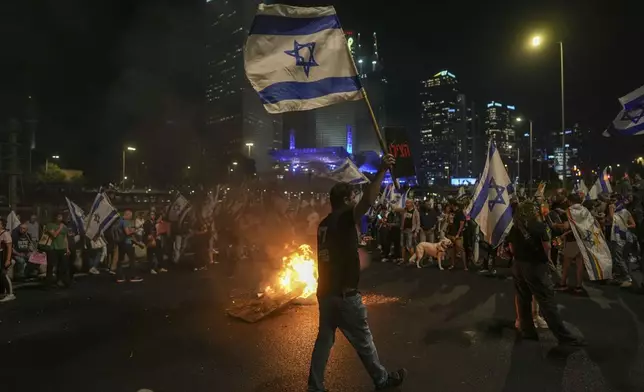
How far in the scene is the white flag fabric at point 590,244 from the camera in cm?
811

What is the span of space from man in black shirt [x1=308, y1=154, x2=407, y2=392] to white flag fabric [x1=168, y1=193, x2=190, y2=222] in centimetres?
999

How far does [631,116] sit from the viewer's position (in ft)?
31.3

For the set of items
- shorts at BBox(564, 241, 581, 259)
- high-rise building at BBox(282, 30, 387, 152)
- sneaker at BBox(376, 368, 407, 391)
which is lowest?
sneaker at BBox(376, 368, 407, 391)

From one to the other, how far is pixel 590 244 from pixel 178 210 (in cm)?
1061

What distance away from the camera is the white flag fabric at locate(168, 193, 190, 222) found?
13.2 m

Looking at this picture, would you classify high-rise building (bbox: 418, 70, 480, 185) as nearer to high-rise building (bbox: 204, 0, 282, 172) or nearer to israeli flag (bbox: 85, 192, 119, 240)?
high-rise building (bbox: 204, 0, 282, 172)

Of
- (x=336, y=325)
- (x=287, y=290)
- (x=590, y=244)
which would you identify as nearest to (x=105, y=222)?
Result: (x=287, y=290)

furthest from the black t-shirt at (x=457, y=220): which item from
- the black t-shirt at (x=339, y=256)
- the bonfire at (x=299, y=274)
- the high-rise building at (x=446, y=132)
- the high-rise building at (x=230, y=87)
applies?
the high-rise building at (x=446, y=132)

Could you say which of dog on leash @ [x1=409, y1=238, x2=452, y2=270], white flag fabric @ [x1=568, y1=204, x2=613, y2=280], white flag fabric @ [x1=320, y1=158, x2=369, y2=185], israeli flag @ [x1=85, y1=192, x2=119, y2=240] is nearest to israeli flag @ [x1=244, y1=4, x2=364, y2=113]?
white flag fabric @ [x1=568, y1=204, x2=613, y2=280]

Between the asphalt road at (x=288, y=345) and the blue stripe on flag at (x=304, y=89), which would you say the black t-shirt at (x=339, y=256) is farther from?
the blue stripe on flag at (x=304, y=89)

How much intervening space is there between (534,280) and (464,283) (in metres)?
4.30

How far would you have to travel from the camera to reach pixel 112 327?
6734mm

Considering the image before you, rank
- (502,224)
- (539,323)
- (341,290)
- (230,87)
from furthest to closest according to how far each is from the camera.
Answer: (230,87)
(502,224)
(539,323)
(341,290)

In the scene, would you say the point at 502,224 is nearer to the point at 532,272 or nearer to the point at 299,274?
the point at 532,272
